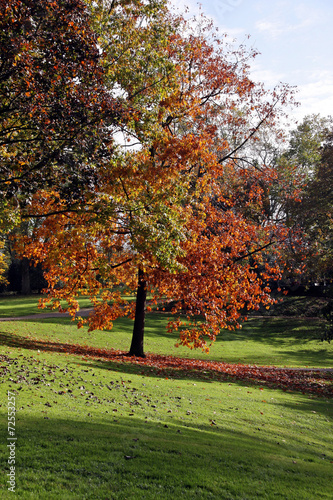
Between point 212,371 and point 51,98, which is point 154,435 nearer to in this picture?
point 51,98

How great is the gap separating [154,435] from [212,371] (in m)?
11.2

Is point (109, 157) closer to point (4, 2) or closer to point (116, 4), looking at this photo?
point (4, 2)

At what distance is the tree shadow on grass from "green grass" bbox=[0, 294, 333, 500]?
1.12 ft

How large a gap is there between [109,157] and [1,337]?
11.3 m

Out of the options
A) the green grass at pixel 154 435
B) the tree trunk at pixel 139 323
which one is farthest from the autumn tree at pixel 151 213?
the green grass at pixel 154 435

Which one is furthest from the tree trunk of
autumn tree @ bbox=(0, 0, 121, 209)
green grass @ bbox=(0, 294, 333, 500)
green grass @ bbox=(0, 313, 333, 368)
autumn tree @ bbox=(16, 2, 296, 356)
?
autumn tree @ bbox=(0, 0, 121, 209)

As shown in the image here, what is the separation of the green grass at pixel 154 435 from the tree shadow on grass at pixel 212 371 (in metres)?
0.34

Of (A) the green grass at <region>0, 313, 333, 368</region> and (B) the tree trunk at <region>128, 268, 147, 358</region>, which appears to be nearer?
(B) the tree trunk at <region>128, 268, 147, 358</region>

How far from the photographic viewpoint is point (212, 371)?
59.8ft

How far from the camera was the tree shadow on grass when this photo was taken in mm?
16094

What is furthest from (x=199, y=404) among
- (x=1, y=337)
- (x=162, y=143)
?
(x=1, y=337)

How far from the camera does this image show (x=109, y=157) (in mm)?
11945

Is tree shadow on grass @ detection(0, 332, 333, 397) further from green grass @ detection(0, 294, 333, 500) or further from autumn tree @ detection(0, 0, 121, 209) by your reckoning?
autumn tree @ detection(0, 0, 121, 209)

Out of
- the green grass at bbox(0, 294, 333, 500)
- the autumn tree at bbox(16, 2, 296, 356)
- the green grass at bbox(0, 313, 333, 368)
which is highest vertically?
the autumn tree at bbox(16, 2, 296, 356)
